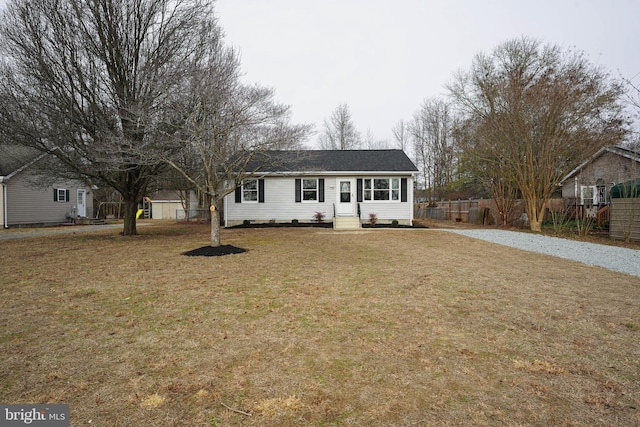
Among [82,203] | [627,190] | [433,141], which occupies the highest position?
[433,141]

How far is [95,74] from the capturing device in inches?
447

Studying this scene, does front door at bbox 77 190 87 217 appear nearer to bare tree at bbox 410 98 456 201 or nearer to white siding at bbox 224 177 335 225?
white siding at bbox 224 177 335 225

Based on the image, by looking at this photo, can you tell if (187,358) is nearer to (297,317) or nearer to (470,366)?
(297,317)

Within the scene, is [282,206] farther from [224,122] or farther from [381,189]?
[224,122]

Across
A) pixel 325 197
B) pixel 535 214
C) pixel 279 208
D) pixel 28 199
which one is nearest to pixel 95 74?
pixel 279 208

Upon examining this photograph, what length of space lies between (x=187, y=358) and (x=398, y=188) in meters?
16.3

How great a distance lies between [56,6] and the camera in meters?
10.6

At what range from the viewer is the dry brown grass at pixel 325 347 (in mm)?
2230

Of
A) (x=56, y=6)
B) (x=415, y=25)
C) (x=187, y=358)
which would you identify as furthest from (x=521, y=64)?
(x=187, y=358)

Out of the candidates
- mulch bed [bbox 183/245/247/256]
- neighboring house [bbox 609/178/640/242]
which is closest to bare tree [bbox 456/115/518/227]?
neighboring house [bbox 609/178/640/242]

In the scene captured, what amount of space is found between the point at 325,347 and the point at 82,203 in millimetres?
27810

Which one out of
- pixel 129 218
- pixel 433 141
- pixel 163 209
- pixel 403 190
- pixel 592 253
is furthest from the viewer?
pixel 433 141

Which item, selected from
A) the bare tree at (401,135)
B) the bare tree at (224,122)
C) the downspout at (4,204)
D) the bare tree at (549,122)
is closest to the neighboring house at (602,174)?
the bare tree at (549,122)

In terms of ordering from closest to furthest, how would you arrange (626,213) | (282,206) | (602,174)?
(626,213)
(282,206)
(602,174)
